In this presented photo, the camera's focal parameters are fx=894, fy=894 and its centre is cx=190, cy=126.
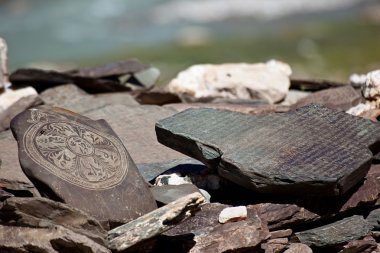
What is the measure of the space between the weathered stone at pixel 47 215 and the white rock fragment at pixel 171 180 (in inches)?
40.2

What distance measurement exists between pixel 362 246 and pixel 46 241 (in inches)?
78.7

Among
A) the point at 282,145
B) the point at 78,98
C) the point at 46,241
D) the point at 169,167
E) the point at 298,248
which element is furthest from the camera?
the point at 78,98

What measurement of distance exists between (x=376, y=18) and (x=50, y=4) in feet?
37.8

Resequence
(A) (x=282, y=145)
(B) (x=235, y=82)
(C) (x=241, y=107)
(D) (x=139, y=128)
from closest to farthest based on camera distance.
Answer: (A) (x=282, y=145)
(D) (x=139, y=128)
(C) (x=241, y=107)
(B) (x=235, y=82)

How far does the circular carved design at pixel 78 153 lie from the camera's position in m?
5.14

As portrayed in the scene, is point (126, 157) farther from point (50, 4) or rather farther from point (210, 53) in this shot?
point (50, 4)

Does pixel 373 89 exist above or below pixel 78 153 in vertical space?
above

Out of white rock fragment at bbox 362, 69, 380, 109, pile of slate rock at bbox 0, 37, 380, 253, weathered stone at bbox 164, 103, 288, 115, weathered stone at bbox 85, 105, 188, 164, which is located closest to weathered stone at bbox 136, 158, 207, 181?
pile of slate rock at bbox 0, 37, 380, 253

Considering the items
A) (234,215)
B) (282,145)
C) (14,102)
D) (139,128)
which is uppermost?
(282,145)

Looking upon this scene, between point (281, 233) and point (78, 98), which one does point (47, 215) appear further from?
point (78, 98)

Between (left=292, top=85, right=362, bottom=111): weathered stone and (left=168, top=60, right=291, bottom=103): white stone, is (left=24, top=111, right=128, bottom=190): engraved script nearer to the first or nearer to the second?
(left=292, top=85, right=362, bottom=111): weathered stone

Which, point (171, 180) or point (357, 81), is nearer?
point (171, 180)

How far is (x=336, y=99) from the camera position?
7434 millimetres

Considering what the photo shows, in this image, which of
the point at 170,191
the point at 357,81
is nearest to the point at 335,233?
the point at 170,191
